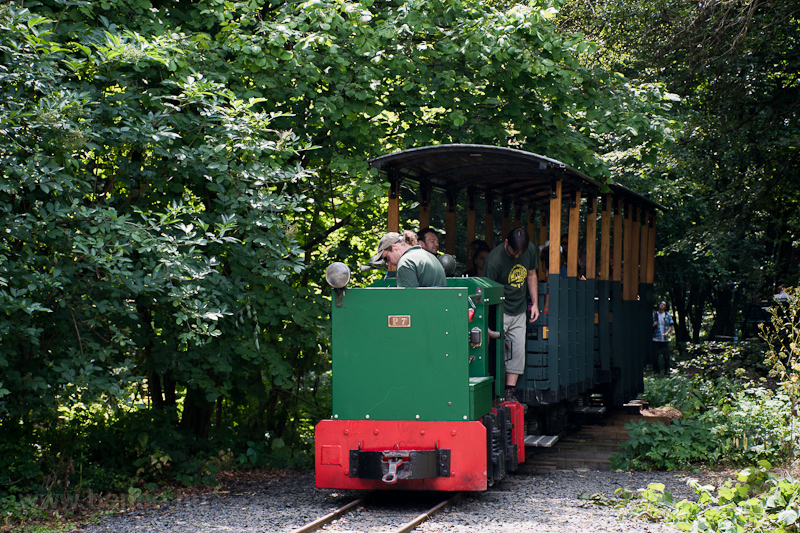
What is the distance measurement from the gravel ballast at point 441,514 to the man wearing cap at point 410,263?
1.91 m

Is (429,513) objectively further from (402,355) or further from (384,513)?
(402,355)

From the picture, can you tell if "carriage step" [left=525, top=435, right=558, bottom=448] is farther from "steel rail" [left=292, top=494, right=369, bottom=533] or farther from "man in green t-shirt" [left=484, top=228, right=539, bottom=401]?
"steel rail" [left=292, top=494, right=369, bottom=533]

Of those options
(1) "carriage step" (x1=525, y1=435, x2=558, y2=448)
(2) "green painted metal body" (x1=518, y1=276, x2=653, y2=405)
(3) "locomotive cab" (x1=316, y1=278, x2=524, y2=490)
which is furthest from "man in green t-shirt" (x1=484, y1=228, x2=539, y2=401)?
(3) "locomotive cab" (x1=316, y1=278, x2=524, y2=490)

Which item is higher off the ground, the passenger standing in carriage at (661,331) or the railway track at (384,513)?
the passenger standing in carriage at (661,331)

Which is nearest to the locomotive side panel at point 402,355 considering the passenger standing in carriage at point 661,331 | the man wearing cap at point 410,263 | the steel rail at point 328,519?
the man wearing cap at point 410,263

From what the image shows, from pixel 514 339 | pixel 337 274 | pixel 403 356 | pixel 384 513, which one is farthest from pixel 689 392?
pixel 337 274

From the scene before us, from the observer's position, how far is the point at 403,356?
7.19 metres

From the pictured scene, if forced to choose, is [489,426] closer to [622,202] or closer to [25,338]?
[25,338]

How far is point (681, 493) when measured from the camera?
7699 millimetres

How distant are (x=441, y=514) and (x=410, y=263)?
81.4 inches

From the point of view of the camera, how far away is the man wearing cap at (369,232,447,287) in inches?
286

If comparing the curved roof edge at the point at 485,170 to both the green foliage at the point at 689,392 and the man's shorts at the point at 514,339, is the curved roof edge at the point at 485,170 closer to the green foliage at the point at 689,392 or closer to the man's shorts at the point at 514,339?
the man's shorts at the point at 514,339

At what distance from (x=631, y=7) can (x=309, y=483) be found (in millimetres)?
10017

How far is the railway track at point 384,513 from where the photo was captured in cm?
646
